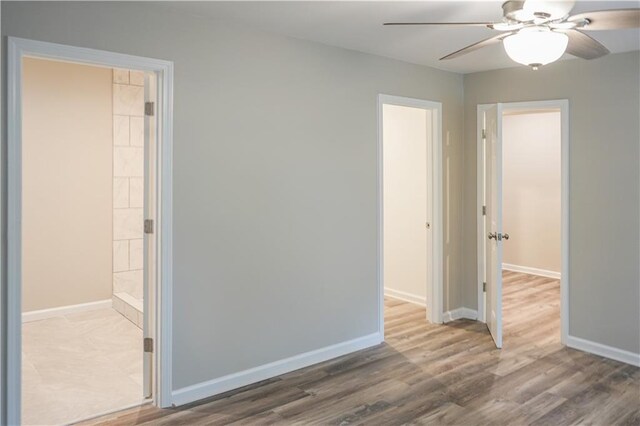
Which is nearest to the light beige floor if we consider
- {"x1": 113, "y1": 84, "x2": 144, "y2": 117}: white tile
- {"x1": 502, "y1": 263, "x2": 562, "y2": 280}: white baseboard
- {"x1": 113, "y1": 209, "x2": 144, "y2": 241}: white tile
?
{"x1": 113, "y1": 209, "x2": 144, "y2": 241}: white tile

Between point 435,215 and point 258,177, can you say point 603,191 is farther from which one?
point 258,177

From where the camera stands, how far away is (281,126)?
3541 mm

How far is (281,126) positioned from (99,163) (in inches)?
105

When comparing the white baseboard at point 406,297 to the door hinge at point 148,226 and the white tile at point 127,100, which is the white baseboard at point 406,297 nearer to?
the door hinge at point 148,226

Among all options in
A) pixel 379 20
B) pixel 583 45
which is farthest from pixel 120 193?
pixel 583 45

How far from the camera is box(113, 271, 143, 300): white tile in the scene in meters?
5.37

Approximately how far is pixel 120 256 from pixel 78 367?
6.14 ft

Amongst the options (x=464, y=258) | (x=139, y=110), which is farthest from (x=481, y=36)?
(x=139, y=110)

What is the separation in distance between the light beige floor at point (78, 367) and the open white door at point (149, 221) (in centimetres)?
37

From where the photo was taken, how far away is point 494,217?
4.22m

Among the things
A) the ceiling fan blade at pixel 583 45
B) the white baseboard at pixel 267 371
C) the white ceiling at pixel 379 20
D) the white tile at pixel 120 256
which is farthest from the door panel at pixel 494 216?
the white tile at pixel 120 256

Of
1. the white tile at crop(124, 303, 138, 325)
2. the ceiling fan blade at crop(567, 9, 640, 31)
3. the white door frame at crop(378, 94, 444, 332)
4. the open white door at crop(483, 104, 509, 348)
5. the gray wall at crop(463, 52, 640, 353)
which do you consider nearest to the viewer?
the ceiling fan blade at crop(567, 9, 640, 31)

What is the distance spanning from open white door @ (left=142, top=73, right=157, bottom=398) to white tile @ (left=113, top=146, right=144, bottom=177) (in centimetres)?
245

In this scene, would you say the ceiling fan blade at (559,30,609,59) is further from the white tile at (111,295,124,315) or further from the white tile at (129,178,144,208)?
the white tile at (111,295,124,315)
